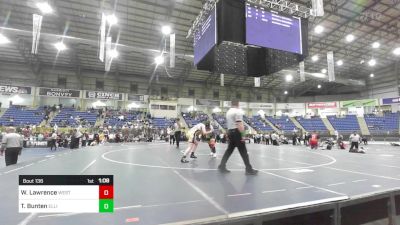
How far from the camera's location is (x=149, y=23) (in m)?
22.9

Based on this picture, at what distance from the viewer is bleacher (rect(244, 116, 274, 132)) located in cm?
3728

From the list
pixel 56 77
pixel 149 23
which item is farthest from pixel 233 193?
pixel 56 77

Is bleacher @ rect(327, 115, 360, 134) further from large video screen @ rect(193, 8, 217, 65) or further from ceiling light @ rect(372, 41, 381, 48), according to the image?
large video screen @ rect(193, 8, 217, 65)

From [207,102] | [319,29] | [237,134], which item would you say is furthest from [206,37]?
[207,102]

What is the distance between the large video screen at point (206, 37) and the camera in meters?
10.0

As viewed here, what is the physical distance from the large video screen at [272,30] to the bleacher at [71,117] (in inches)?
996

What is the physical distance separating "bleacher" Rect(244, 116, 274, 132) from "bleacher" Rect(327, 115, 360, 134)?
982cm

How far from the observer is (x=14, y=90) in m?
31.0

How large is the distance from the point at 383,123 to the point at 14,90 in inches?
1985

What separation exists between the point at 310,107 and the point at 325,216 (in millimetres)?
46356

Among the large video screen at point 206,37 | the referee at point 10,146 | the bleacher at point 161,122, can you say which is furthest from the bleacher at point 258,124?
the referee at point 10,146

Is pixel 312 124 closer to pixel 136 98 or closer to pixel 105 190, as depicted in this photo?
pixel 136 98

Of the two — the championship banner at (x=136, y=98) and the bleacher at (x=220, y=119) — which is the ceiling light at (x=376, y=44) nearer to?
the bleacher at (x=220, y=119)
